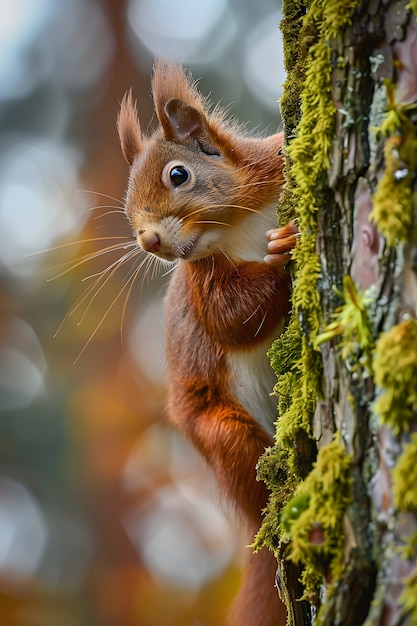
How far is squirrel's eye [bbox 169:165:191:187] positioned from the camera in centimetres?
177

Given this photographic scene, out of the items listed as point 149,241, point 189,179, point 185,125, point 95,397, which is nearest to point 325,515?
point 149,241

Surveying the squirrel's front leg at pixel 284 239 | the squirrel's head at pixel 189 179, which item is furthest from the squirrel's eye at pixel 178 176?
the squirrel's front leg at pixel 284 239

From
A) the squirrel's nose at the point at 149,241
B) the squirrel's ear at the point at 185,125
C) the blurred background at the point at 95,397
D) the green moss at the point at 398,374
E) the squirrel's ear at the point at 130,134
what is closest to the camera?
the green moss at the point at 398,374

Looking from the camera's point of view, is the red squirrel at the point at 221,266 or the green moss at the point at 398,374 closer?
the green moss at the point at 398,374

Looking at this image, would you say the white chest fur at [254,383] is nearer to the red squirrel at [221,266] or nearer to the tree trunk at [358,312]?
the red squirrel at [221,266]

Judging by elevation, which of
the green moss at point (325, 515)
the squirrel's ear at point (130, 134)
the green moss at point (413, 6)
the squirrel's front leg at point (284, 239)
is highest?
the squirrel's ear at point (130, 134)

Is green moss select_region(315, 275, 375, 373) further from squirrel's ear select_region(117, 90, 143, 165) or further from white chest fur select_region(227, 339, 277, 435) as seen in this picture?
squirrel's ear select_region(117, 90, 143, 165)

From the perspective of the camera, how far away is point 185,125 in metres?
1.84

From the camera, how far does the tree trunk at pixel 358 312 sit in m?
0.82

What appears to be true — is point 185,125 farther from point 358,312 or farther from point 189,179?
point 358,312

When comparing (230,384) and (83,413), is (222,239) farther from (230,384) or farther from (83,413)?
(83,413)

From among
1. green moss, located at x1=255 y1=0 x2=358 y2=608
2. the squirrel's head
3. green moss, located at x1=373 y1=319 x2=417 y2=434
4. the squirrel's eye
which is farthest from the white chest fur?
green moss, located at x1=373 y1=319 x2=417 y2=434

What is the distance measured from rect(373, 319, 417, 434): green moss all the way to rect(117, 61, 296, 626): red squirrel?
0.80 metres

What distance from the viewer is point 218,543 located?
4.11 m
